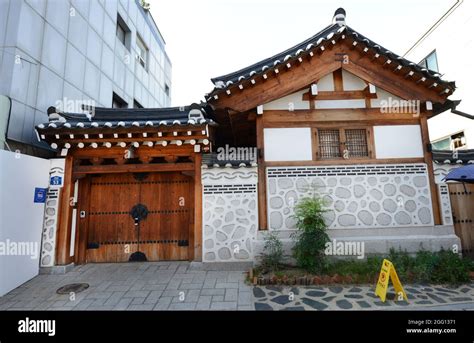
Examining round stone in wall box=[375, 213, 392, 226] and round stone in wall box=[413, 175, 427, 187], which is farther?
round stone in wall box=[413, 175, 427, 187]

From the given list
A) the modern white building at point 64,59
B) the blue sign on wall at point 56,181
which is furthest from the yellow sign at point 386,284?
the modern white building at point 64,59

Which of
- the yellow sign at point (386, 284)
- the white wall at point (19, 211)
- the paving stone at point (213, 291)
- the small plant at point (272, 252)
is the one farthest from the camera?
the small plant at point (272, 252)

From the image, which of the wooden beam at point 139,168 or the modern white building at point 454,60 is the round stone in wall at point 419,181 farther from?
the modern white building at point 454,60

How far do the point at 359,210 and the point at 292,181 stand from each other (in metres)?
1.78

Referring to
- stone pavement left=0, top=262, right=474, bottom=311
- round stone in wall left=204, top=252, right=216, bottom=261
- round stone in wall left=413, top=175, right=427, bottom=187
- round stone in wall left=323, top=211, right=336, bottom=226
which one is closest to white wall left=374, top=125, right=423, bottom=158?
round stone in wall left=413, top=175, right=427, bottom=187

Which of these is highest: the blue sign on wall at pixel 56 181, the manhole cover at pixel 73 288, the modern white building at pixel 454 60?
the modern white building at pixel 454 60

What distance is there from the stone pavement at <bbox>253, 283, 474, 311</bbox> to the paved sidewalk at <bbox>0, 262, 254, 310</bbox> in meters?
0.45

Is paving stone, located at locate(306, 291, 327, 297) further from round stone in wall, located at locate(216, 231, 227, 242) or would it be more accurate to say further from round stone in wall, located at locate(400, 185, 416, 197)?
round stone in wall, located at locate(400, 185, 416, 197)

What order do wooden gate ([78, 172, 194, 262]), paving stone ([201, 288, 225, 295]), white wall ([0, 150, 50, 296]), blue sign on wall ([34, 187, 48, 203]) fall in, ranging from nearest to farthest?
paving stone ([201, 288, 225, 295]), white wall ([0, 150, 50, 296]), blue sign on wall ([34, 187, 48, 203]), wooden gate ([78, 172, 194, 262])

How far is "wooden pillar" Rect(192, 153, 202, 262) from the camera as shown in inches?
231

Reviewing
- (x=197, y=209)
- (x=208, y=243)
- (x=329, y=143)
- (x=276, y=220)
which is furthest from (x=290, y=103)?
(x=208, y=243)

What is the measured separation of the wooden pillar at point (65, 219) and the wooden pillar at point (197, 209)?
3087mm

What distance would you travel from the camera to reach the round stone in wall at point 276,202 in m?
5.92

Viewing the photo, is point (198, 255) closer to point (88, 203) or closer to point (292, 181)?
point (292, 181)
